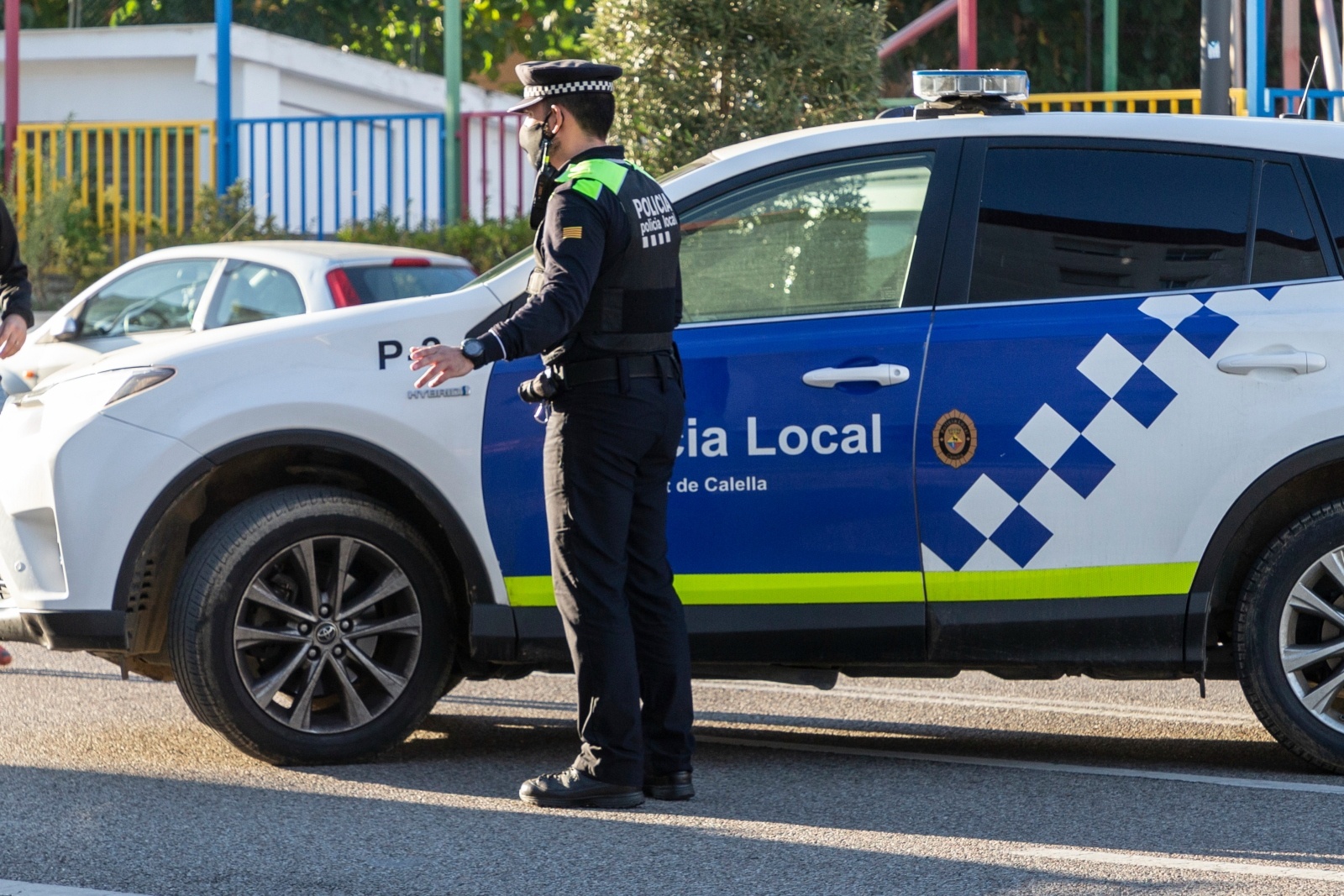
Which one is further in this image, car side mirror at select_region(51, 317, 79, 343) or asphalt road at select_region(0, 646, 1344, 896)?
car side mirror at select_region(51, 317, 79, 343)

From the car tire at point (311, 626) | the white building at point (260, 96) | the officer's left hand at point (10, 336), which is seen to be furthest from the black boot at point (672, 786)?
the white building at point (260, 96)

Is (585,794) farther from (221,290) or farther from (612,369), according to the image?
(221,290)

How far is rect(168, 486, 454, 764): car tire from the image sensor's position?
5109mm

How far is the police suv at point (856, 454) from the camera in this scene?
502 cm

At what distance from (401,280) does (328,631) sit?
17.1ft

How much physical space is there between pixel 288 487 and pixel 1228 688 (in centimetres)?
357

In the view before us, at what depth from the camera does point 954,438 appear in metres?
5.00

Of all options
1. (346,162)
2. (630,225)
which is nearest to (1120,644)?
(630,225)

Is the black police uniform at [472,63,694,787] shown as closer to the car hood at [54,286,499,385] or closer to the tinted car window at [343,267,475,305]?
the car hood at [54,286,499,385]

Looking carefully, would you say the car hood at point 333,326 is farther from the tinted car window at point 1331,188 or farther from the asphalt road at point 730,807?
the tinted car window at point 1331,188

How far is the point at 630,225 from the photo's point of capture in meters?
4.65

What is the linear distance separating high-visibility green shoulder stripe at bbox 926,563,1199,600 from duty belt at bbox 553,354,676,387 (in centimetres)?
97

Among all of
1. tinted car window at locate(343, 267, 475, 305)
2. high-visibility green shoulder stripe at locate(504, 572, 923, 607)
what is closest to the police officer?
high-visibility green shoulder stripe at locate(504, 572, 923, 607)

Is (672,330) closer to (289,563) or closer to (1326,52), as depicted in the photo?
(289,563)
